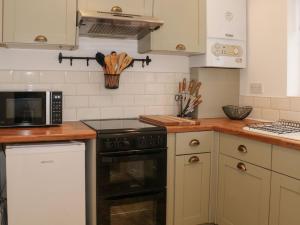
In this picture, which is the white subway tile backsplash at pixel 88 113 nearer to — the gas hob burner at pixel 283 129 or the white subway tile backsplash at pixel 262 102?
the gas hob burner at pixel 283 129

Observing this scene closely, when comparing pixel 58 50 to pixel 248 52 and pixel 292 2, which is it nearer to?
pixel 248 52

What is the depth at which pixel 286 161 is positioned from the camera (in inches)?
70.7

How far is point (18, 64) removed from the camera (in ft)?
8.05

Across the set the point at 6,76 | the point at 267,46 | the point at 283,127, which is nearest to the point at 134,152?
the point at 283,127

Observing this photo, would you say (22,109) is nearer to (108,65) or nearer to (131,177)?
(108,65)

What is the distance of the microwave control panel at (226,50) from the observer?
2.75 m

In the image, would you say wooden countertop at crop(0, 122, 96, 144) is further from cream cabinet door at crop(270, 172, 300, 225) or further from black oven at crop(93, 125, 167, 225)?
cream cabinet door at crop(270, 172, 300, 225)

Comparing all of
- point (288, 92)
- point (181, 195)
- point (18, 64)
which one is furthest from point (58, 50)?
point (288, 92)

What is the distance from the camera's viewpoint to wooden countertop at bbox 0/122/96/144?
6.17ft

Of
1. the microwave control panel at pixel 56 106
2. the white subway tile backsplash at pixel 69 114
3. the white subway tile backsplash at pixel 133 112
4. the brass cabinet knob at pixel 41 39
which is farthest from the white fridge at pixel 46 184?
the white subway tile backsplash at pixel 133 112

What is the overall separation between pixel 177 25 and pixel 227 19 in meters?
0.50

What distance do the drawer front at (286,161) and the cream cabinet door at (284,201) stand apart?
3 cm

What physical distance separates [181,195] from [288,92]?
117 cm

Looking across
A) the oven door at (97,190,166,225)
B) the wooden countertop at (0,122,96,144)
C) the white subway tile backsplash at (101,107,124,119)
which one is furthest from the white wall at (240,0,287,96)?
the wooden countertop at (0,122,96,144)
